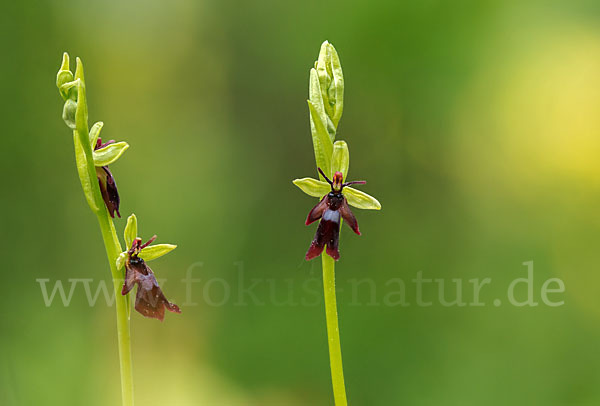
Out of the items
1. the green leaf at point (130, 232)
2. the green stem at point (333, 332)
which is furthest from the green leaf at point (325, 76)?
the green leaf at point (130, 232)

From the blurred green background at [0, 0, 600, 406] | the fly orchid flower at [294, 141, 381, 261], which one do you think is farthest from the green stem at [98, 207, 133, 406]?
the blurred green background at [0, 0, 600, 406]

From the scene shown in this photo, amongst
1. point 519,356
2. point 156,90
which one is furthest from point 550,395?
point 156,90

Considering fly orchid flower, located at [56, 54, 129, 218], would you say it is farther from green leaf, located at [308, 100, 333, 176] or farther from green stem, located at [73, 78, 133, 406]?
green leaf, located at [308, 100, 333, 176]

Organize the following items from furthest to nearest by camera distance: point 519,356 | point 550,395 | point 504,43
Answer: point 504,43 < point 519,356 < point 550,395

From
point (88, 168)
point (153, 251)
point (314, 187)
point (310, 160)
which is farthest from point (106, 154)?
point (310, 160)

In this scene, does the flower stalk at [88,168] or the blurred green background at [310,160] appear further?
the blurred green background at [310,160]

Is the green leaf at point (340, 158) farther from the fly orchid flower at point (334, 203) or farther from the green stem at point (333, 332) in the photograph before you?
the green stem at point (333, 332)

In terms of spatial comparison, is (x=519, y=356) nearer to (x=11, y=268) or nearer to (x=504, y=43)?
(x=504, y=43)
